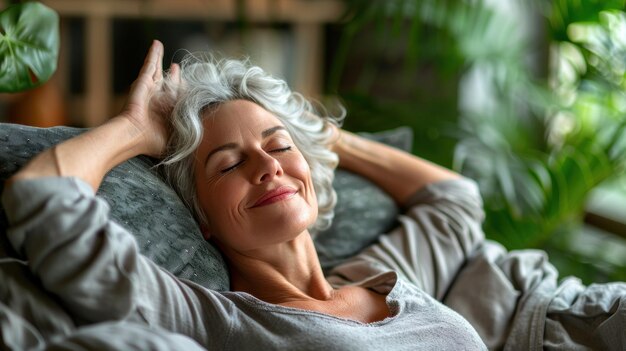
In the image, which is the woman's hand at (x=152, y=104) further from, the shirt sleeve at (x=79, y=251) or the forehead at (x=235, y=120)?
the shirt sleeve at (x=79, y=251)

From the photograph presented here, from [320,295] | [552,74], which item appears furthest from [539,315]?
[552,74]

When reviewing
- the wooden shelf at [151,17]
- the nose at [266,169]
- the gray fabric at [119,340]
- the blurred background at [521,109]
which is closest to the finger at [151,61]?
the blurred background at [521,109]

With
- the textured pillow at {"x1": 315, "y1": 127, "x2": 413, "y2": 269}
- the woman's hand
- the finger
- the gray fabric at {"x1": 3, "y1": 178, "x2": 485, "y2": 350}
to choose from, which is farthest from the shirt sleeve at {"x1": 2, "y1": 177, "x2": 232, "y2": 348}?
the textured pillow at {"x1": 315, "y1": 127, "x2": 413, "y2": 269}

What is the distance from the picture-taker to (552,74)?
321 cm

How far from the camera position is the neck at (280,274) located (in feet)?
4.79

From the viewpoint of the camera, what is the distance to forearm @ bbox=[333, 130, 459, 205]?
1.81m

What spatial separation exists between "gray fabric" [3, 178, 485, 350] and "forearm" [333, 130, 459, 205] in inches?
12.2

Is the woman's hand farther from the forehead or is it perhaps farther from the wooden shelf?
the wooden shelf

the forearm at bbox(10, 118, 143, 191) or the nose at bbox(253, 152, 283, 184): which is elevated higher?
the forearm at bbox(10, 118, 143, 191)

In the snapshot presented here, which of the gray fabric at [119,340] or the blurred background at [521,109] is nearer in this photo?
the gray fabric at [119,340]

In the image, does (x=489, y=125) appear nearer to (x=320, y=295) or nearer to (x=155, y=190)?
(x=320, y=295)

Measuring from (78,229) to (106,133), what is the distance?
24 centimetres

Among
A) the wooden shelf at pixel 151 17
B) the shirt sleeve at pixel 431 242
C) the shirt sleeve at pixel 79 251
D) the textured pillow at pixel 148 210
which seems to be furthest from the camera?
the wooden shelf at pixel 151 17

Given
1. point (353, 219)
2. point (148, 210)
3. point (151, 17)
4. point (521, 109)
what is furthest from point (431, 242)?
point (151, 17)
